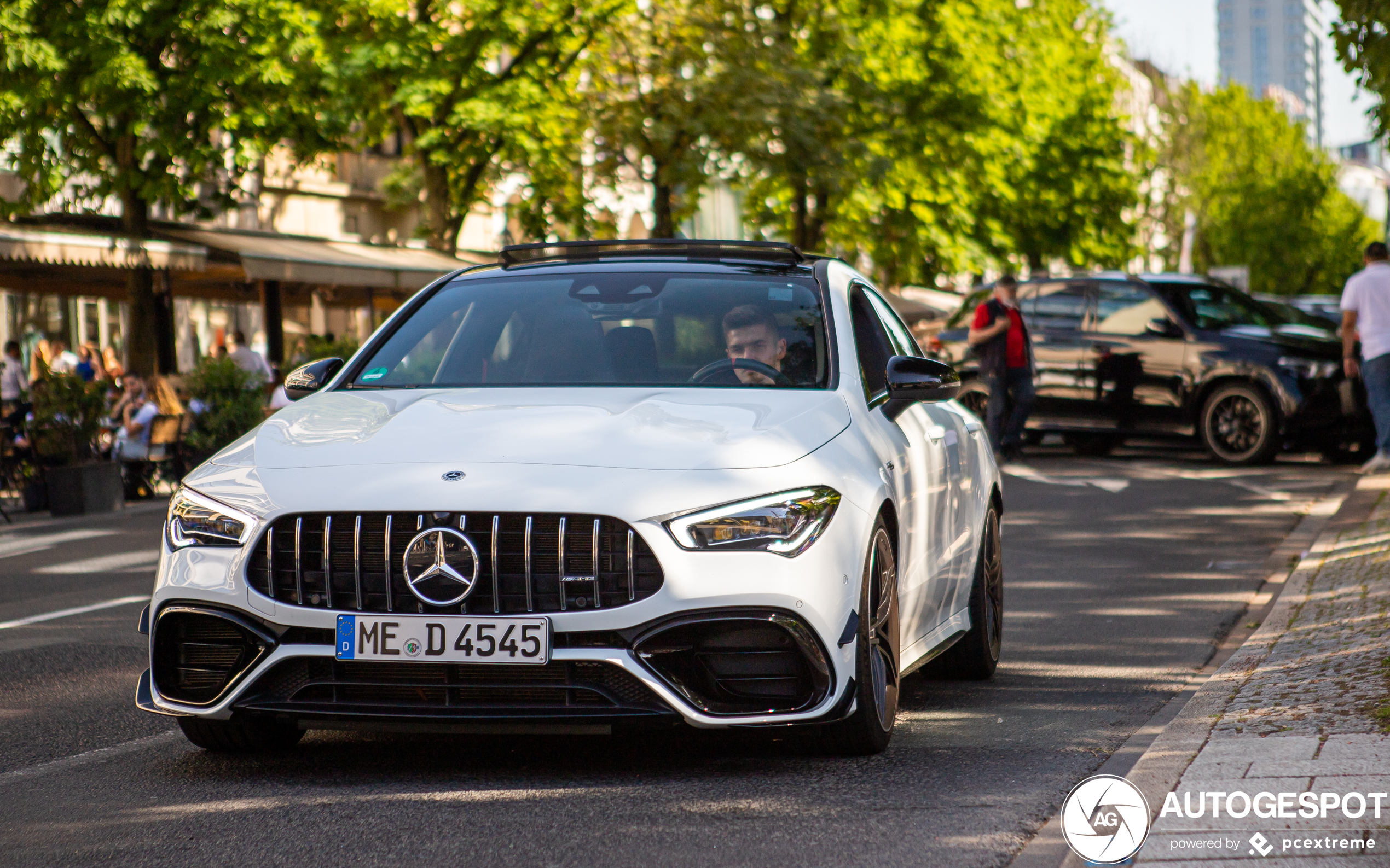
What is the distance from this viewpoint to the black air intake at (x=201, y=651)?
189 inches

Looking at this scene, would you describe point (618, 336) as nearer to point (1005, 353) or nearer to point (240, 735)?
point (240, 735)

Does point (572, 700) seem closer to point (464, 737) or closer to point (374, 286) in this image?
point (464, 737)

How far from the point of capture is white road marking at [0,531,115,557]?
13.4m

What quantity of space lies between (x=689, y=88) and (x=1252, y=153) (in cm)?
6145

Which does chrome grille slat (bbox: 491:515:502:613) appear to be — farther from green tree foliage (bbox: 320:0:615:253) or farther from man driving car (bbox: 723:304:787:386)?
green tree foliage (bbox: 320:0:615:253)

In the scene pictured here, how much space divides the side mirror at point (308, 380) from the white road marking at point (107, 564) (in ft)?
18.1

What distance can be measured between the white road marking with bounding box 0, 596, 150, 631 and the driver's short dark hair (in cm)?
427

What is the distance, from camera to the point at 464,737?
562cm

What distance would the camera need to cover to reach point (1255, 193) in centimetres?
7681

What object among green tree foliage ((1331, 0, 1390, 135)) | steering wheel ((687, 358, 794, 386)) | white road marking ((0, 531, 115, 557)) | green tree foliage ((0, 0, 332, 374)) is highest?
green tree foliage ((0, 0, 332, 374))

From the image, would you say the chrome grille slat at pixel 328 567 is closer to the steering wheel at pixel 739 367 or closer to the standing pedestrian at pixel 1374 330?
the steering wheel at pixel 739 367

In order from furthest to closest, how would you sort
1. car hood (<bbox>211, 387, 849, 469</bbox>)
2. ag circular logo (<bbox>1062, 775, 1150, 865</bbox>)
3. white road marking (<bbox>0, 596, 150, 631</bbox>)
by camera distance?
1. white road marking (<bbox>0, 596, 150, 631</bbox>)
2. car hood (<bbox>211, 387, 849, 469</bbox>)
3. ag circular logo (<bbox>1062, 775, 1150, 865</bbox>)

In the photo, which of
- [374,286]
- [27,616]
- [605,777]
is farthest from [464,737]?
[374,286]

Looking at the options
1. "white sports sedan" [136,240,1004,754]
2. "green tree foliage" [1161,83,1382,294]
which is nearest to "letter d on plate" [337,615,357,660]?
"white sports sedan" [136,240,1004,754]
